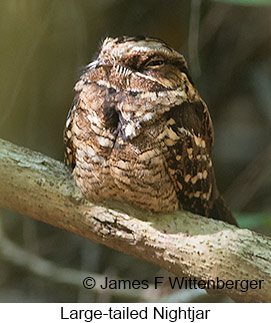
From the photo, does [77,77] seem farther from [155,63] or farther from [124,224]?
[124,224]

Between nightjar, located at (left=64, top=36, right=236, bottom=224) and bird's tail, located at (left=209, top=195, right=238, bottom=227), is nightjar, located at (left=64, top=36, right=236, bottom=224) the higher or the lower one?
the higher one

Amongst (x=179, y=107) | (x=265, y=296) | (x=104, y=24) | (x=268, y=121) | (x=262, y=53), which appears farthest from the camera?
(x=268, y=121)
